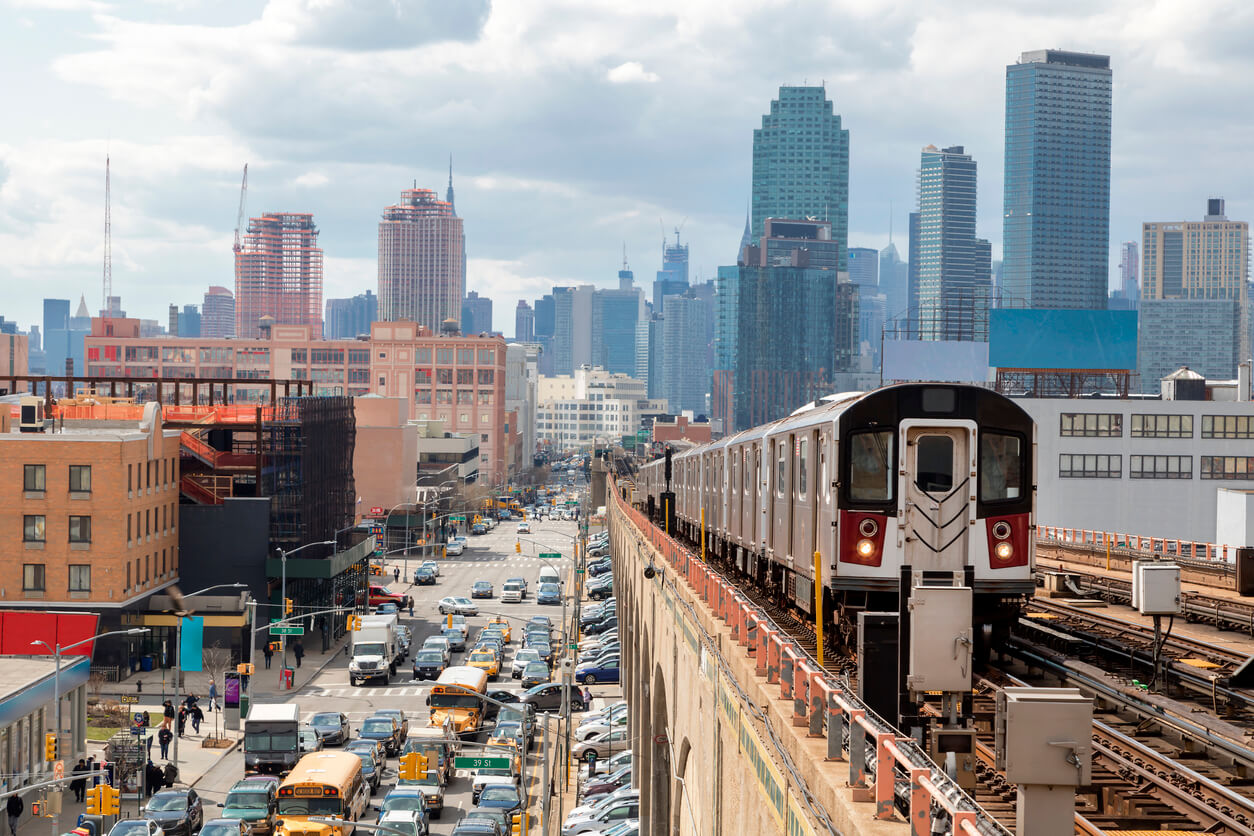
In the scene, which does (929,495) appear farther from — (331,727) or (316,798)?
(331,727)

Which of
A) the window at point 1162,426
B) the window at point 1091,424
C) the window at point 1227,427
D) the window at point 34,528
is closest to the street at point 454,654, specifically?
the window at point 34,528

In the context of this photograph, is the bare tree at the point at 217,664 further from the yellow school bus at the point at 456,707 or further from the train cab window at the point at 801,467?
the train cab window at the point at 801,467

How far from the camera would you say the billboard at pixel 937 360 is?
102562 millimetres

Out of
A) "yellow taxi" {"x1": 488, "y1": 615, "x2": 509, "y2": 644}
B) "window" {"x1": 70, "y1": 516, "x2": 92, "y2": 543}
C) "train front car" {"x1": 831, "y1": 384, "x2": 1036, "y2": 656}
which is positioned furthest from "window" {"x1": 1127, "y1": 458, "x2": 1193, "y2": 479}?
"train front car" {"x1": 831, "y1": 384, "x2": 1036, "y2": 656}

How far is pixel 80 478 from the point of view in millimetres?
56719

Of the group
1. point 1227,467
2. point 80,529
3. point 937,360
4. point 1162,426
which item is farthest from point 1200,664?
point 937,360

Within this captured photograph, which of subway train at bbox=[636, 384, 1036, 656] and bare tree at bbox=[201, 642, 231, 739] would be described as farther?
bare tree at bbox=[201, 642, 231, 739]

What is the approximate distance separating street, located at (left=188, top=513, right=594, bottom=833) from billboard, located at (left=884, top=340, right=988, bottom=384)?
30.2m

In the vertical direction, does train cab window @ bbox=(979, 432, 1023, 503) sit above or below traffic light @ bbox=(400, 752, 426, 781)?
above

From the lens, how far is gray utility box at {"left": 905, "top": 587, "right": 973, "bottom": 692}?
10289 millimetres

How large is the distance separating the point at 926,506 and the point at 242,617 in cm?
5071

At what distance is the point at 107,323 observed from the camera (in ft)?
618

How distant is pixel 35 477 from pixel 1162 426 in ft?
182

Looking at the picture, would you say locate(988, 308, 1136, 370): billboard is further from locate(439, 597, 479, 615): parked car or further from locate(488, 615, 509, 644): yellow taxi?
locate(439, 597, 479, 615): parked car
